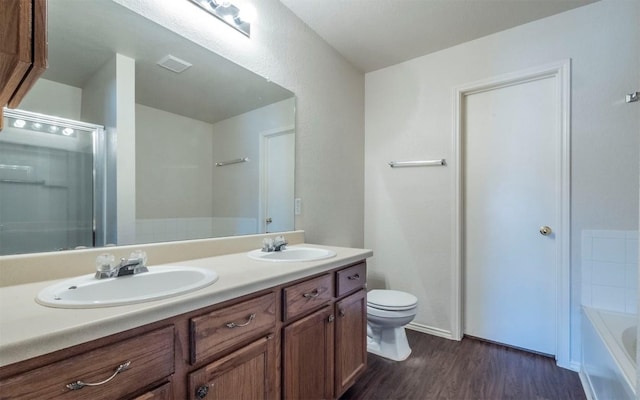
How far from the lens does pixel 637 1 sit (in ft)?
5.79

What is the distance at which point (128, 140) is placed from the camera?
49.1 inches

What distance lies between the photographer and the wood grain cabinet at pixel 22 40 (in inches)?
19.7

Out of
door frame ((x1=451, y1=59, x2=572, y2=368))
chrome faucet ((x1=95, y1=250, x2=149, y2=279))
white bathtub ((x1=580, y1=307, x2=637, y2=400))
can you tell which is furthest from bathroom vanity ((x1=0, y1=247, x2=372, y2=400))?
door frame ((x1=451, y1=59, x2=572, y2=368))

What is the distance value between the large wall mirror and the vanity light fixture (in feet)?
0.41

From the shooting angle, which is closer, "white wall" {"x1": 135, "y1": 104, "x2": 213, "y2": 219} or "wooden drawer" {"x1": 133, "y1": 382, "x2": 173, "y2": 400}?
"wooden drawer" {"x1": 133, "y1": 382, "x2": 173, "y2": 400}

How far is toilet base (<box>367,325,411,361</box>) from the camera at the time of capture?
2074 millimetres

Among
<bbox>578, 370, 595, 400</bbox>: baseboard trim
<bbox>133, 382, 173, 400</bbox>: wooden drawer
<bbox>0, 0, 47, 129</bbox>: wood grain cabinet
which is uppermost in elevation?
<bbox>0, 0, 47, 129</bbox>: wood grain cabinet

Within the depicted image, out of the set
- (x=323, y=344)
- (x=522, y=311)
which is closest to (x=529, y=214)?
(x=522, y=311)

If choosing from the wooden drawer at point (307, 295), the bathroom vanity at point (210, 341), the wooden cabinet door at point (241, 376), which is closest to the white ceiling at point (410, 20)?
the bathroom vanity at point (210, 341)

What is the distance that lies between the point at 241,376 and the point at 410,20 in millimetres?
2302

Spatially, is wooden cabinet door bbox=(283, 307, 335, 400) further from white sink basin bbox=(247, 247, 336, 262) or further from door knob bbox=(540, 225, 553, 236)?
door knob bbox=(540, 225, 553, 236)

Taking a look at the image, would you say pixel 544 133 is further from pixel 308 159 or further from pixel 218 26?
pixel 218 26

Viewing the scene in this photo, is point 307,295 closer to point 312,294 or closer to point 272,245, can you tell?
point 312,294

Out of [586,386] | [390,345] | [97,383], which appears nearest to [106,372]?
[97,383]
